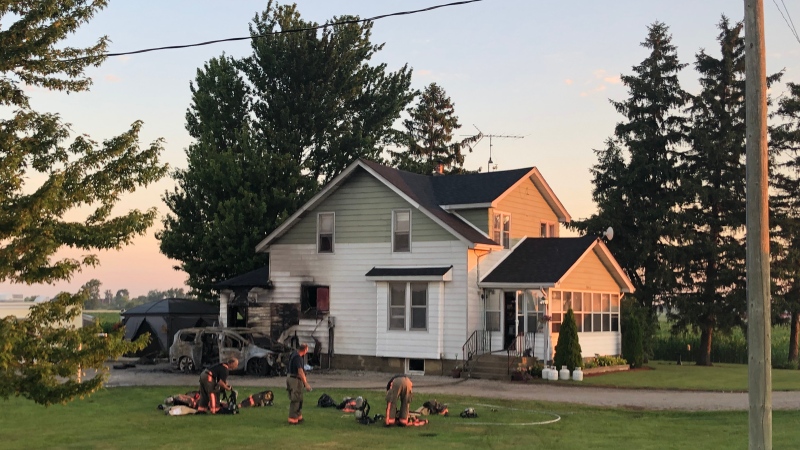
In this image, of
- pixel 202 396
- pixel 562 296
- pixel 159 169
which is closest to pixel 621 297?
pixel 562 296

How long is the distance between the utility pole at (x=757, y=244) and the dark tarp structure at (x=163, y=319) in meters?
30.1

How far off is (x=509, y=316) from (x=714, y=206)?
14.9m

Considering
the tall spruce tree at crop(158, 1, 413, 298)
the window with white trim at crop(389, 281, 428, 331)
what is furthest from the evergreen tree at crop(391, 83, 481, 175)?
the window with white trim at crop(389, 281, 428, 331)

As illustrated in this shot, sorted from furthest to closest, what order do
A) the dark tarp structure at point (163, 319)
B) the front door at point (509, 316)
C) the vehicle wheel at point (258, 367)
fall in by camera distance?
the dark tarp structure at point (163, 319), the front door at point (509, 316), the vehicle wheel at point (258, 367)

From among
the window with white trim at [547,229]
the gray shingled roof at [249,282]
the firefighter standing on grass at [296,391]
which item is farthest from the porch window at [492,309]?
the firefighter standing on grass at [296,391]

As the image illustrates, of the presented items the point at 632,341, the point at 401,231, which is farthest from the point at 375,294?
the point at 632,341

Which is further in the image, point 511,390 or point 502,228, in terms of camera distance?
point 502,228

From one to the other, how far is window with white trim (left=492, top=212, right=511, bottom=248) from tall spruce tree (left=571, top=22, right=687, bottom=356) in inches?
381

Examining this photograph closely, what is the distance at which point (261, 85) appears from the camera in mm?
50094

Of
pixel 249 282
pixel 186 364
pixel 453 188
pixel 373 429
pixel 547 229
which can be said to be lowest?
pixel 373 429

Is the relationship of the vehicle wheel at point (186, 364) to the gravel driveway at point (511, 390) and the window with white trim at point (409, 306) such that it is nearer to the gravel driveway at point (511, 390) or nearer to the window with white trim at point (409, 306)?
the gravel driveway at point (511, 390)

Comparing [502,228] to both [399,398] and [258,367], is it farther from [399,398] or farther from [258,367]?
[399,398]

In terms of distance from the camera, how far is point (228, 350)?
98.3ft

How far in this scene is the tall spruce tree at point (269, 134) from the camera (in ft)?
144
